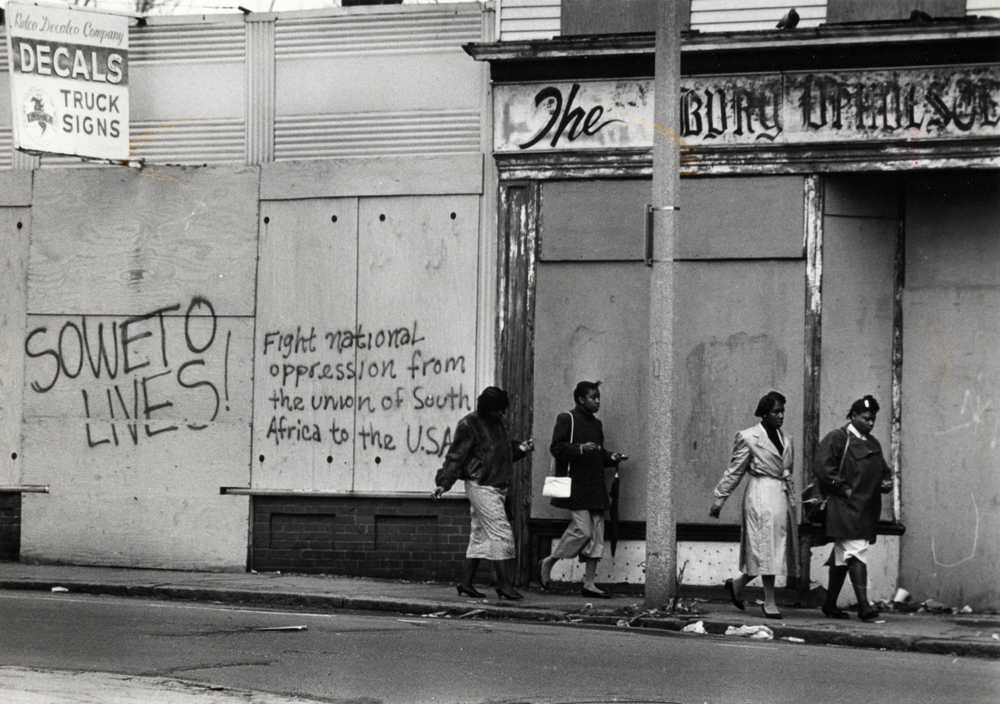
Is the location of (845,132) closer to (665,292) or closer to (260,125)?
(665,292)

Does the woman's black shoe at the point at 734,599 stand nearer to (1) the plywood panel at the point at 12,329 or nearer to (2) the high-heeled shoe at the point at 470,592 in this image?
(2) the high-heeled shoe at the point at 470,592

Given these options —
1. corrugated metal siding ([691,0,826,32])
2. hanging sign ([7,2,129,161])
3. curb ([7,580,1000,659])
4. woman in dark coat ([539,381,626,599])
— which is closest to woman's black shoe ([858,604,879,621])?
curb ([7,580,1000,659])

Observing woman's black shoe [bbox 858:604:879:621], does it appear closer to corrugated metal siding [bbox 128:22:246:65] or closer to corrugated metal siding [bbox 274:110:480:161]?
corrugated metal siding [bbox 274:110:480:161]

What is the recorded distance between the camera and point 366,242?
54.8 ft

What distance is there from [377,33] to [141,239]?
314 cm

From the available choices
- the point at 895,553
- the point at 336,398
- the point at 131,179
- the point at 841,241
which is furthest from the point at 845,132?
the point at 131,179

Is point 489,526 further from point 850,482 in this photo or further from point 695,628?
point 850,482

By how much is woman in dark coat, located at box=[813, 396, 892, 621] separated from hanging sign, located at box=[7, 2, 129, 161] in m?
7.66

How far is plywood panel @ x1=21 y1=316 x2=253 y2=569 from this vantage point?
1700 centimetres

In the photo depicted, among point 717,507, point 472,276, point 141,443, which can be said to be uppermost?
point 472,276

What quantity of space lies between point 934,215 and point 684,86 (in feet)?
8.18

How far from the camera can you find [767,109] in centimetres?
1539

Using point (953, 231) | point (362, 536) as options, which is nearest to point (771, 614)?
point (953, 231)

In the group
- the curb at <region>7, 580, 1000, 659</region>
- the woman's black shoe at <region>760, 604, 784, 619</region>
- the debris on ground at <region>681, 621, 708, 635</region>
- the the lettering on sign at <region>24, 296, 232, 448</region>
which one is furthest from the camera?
the the lettering on sign at <region>24, 296, 232, 448</region>
